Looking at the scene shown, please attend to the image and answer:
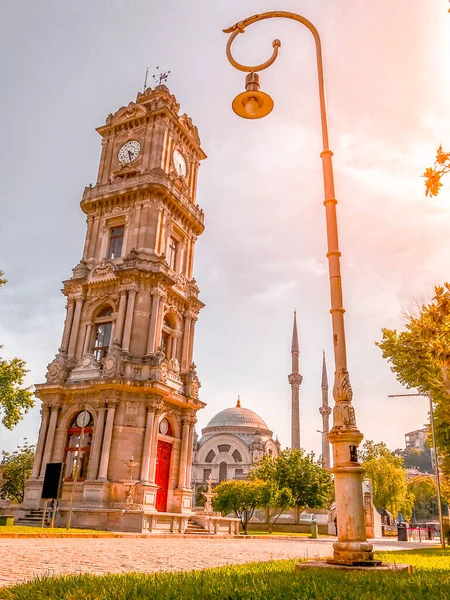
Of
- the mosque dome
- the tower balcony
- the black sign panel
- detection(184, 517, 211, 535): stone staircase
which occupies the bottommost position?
detection(184, 517, 211, 535): stone staircase

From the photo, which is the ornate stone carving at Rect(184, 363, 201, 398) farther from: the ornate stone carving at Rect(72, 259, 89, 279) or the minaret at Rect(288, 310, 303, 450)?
the minaret at Rect(288, 310, 303, 450)

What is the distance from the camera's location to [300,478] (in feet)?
151

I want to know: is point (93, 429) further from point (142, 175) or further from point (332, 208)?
point (332, 208)

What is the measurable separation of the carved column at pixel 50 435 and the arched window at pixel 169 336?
794 cm

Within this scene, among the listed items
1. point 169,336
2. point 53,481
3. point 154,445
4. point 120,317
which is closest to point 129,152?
point 120,317

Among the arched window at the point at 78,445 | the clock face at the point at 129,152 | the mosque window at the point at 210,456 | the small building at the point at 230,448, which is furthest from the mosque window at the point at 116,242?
the mosque window at the point at 210,456

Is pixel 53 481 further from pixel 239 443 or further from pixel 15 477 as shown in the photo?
pixel 239 443

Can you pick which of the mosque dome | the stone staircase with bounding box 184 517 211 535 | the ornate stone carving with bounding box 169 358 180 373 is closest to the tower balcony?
the ornate stone carving with bounding box 169 358 180 373

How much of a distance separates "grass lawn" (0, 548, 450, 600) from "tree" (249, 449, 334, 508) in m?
39.2

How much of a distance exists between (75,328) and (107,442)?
8800 mm

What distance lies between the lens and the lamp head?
36.3 feet

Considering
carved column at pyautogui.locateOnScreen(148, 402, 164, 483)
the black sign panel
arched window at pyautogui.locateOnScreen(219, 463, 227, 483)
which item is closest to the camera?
the black sign panel

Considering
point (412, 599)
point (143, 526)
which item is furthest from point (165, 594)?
point (143, 526)

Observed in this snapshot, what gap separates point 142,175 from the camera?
3666 centimetres
